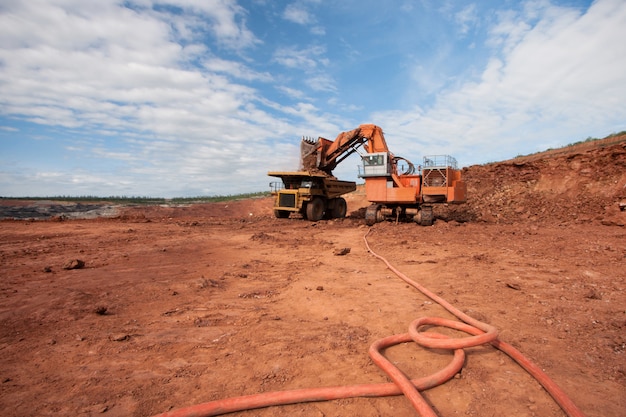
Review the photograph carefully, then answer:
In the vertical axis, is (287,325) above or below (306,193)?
below

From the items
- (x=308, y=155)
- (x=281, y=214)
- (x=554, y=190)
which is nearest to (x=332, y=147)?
(x=308, y=155)

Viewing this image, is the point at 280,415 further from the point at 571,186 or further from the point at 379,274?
the point at 571,186

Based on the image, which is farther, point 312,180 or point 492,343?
point 312,180

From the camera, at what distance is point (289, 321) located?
397 cm

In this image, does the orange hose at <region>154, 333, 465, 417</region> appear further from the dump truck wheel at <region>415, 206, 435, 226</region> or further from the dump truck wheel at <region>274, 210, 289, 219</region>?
the dump truck wheel at <region>274, 210, 289, 219</region>

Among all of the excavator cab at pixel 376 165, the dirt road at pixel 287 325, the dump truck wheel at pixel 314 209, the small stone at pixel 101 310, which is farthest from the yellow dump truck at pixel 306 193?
the small stone at pixel 101 310

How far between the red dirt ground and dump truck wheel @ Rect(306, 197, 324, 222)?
257 inches

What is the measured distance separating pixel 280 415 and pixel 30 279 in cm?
578

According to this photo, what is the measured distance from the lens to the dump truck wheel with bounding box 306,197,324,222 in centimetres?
1588

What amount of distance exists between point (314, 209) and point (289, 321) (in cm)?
1214

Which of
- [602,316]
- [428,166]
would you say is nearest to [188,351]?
[602,316]

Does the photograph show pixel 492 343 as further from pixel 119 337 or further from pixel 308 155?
pixel 308 155

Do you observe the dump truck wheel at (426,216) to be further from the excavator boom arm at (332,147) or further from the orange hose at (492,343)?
the orange hose at (492,343)

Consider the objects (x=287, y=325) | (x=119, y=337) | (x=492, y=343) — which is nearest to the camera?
(x=492, y=343)
